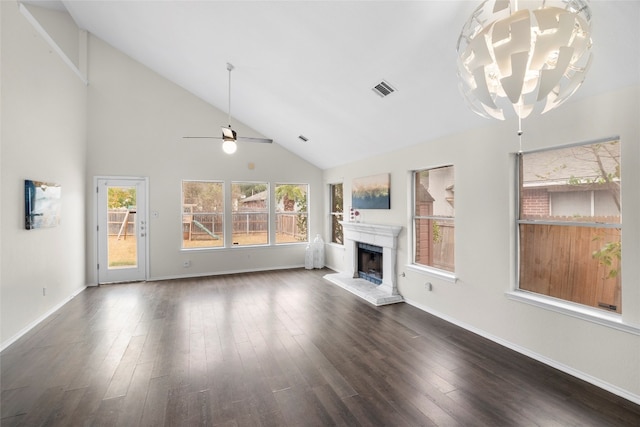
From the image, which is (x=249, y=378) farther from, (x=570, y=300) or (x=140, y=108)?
(x=140, y=108)

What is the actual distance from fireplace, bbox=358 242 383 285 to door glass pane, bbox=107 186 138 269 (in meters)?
4.72

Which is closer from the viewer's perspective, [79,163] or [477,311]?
[477,311]

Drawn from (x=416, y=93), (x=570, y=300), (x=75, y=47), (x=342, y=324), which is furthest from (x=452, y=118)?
(x=75, y=47)

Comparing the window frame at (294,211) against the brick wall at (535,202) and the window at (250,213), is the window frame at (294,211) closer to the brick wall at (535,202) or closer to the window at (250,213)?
the window at (250,213)

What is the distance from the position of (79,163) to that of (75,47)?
2229mm

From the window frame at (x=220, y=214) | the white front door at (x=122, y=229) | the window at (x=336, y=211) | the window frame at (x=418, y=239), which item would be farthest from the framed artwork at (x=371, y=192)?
the white front door at (x=122, y=229)

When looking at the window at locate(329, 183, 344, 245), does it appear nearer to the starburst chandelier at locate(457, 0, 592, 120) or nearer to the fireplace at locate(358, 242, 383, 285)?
the fireplace at locate(358, 242, 383, 285)

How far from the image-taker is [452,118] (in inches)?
147

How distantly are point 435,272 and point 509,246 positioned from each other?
3.96 ft

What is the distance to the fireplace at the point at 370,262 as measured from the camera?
5.78 meters

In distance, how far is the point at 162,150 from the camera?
21.1 ft

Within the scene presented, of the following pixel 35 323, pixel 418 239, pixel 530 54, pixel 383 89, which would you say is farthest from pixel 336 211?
pixel 530 54

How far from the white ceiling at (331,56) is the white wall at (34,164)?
140cm

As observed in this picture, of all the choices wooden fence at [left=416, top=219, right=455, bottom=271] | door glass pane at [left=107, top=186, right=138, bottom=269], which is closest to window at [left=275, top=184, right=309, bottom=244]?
door glass pane at [left=107, top=186, right=138, bottom=269]
